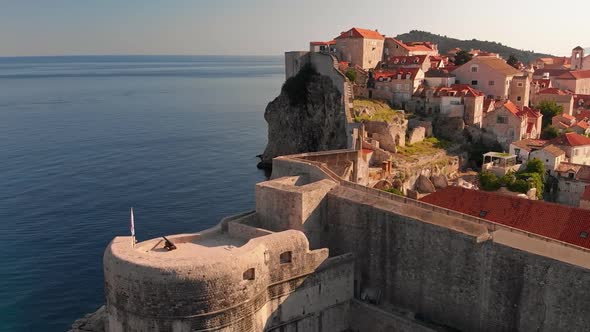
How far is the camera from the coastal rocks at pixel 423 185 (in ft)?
152

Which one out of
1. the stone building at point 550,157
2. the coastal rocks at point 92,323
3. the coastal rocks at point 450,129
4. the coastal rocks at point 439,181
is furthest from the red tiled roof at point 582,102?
the coastal rocks at point 92,323

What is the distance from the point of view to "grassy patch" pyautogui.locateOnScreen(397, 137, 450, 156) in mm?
50312

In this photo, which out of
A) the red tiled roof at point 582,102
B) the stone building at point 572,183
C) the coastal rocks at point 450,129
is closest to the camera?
the stone building at point 572,183

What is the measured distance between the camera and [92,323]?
26.2 m

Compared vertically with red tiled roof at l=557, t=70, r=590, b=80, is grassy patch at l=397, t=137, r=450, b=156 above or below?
below

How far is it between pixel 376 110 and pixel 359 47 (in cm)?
1934

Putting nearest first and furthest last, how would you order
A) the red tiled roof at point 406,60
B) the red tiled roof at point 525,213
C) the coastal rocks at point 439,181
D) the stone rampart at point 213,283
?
the stone rampart at point 213,283
the red tiled roof at point 525,213
the coastal rocks at point 439,181
the red tiled roof at point 406,60

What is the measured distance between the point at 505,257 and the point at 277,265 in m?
8.42

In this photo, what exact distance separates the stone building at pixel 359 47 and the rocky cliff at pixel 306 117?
14203 mm

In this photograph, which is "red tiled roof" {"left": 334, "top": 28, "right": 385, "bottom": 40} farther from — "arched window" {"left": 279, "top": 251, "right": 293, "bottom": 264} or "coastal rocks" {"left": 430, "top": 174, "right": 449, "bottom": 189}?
"arched window" {"left": 279, "top": 251, "right": 293, "bottom": 264}

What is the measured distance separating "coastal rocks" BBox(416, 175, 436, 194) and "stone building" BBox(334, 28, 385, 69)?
30719mm

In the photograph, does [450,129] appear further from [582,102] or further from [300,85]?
[582,102]

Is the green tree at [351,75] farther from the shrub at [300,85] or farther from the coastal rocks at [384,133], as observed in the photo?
the coastal rocks at [384,133]

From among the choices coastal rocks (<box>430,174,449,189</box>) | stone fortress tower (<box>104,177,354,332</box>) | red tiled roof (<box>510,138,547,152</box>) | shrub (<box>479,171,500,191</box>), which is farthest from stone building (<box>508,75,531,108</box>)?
stone fortress tower (<box>104,177,354,332</box>)
